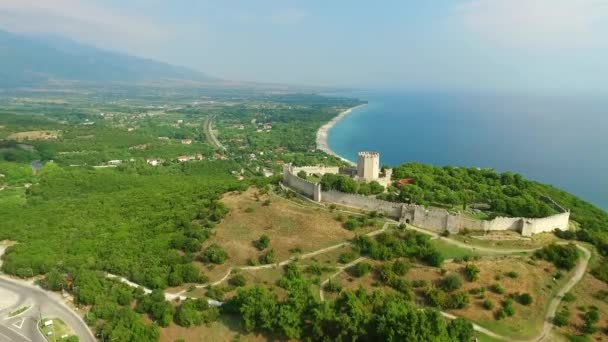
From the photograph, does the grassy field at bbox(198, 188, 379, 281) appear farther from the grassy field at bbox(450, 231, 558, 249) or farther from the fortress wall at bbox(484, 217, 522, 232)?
the fortress wall at bbox(484, 217, 522, 232)

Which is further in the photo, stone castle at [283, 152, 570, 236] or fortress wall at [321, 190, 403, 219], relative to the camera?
fortress wall at [321, 190, 403, 219]

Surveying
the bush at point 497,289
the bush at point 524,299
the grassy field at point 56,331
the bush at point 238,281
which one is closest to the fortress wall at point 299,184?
the bush at point 238,281

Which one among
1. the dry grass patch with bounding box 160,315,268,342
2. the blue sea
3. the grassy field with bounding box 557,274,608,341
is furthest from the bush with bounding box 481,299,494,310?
the blue sea

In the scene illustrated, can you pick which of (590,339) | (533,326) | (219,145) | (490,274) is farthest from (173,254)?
(219,145)

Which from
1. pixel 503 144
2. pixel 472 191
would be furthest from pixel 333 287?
pixel 503 144

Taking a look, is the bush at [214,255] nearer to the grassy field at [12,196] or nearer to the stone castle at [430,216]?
the stone castle at [430,216]
